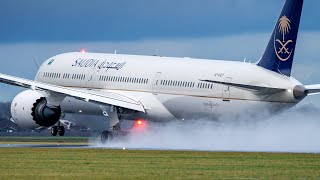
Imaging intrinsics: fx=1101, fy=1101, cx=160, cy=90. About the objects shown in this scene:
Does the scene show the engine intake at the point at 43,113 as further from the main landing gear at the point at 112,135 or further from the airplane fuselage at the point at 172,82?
the airplane fuselage at the point at 172,82

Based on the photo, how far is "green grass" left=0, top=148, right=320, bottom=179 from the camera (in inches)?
1619

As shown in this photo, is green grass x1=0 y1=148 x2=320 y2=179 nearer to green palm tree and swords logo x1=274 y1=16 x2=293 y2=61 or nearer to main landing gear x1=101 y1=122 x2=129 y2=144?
green palm tree and swords logo x1=274 y1=16 x2=293 y2=61

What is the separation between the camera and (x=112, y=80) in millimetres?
76188

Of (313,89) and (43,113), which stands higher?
(313,89)

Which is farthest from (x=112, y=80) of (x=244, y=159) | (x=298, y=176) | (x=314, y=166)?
(x=298, y=176)

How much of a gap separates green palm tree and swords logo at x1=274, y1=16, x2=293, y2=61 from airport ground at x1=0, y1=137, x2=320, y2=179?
31.7 feet

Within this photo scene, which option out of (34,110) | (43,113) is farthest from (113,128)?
(34,110)

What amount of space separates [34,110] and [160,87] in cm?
853

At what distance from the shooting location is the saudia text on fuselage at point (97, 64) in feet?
251

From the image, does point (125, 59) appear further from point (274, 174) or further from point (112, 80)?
point (274, 174)

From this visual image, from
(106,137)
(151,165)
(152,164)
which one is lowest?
(151,165)

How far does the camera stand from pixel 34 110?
233 ft

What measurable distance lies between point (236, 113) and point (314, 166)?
21.6m

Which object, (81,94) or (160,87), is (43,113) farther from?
(160,87)
